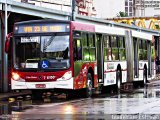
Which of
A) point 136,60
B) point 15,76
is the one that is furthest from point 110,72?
point 15,76

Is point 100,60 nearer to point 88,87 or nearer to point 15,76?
point 88,87

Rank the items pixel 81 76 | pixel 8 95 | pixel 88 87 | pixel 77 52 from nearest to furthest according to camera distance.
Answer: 1. pixel 77 52
2. pixel 81 76
3. pixel 88 87
4. pixel 8 95

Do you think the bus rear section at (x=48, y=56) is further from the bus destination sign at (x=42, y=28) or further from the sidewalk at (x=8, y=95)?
the sidewalk at (x=8, y=95)

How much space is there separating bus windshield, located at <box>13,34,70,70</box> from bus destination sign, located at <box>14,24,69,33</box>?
24cm

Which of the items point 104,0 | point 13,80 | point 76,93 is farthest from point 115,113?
point 104,0

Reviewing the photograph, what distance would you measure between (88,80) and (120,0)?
503ft

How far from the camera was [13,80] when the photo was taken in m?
20.2

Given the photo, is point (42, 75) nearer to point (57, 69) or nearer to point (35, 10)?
point (57, 69)

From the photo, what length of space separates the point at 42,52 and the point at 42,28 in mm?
970

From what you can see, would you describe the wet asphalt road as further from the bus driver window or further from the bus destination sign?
the bus destination sign

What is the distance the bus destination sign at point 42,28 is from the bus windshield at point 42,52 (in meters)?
0.24

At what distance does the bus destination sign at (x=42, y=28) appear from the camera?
1986 centimetres

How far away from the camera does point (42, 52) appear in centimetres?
1977

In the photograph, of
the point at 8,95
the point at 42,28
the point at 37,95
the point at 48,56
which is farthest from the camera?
the point at 8,95
